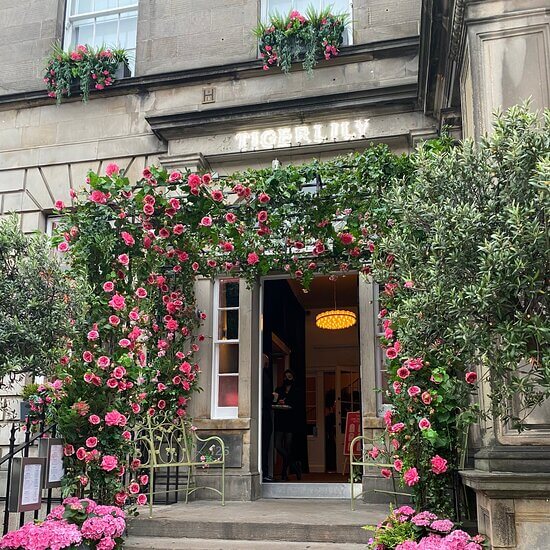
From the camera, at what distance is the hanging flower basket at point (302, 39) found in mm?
9039

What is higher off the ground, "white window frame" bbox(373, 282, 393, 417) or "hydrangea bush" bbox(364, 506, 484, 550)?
"white window frame" bbox(373, 282, 393, 417)

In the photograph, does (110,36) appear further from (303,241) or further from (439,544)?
(439,544)

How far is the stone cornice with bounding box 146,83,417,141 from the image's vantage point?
28.3ft

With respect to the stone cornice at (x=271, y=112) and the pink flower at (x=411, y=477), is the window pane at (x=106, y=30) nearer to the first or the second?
the stone cornice at (x=271, y=112)

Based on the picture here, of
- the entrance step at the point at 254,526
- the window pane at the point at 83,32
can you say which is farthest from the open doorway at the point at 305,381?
the window pane at the point at 83,32

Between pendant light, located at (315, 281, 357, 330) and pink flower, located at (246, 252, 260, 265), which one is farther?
pendant light, located at (315, 281, 357, 330)

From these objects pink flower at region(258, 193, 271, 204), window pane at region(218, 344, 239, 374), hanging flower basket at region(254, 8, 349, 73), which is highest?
hanging flower basket at region(254, 8, 349, 73)

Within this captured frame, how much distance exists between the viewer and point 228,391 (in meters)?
8.84

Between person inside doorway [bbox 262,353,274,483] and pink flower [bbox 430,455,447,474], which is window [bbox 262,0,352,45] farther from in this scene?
pink flower [bbox 430,455,447,474]

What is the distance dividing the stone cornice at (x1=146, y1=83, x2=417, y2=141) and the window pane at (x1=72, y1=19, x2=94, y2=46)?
2349mm

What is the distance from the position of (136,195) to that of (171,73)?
3463 millimetres

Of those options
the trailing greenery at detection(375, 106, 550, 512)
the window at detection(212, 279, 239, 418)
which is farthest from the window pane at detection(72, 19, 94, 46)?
the trailing greenery at detection(375, 106, 550, 512)

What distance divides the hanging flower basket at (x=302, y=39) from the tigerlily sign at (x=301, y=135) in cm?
80

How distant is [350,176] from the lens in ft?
21.0
